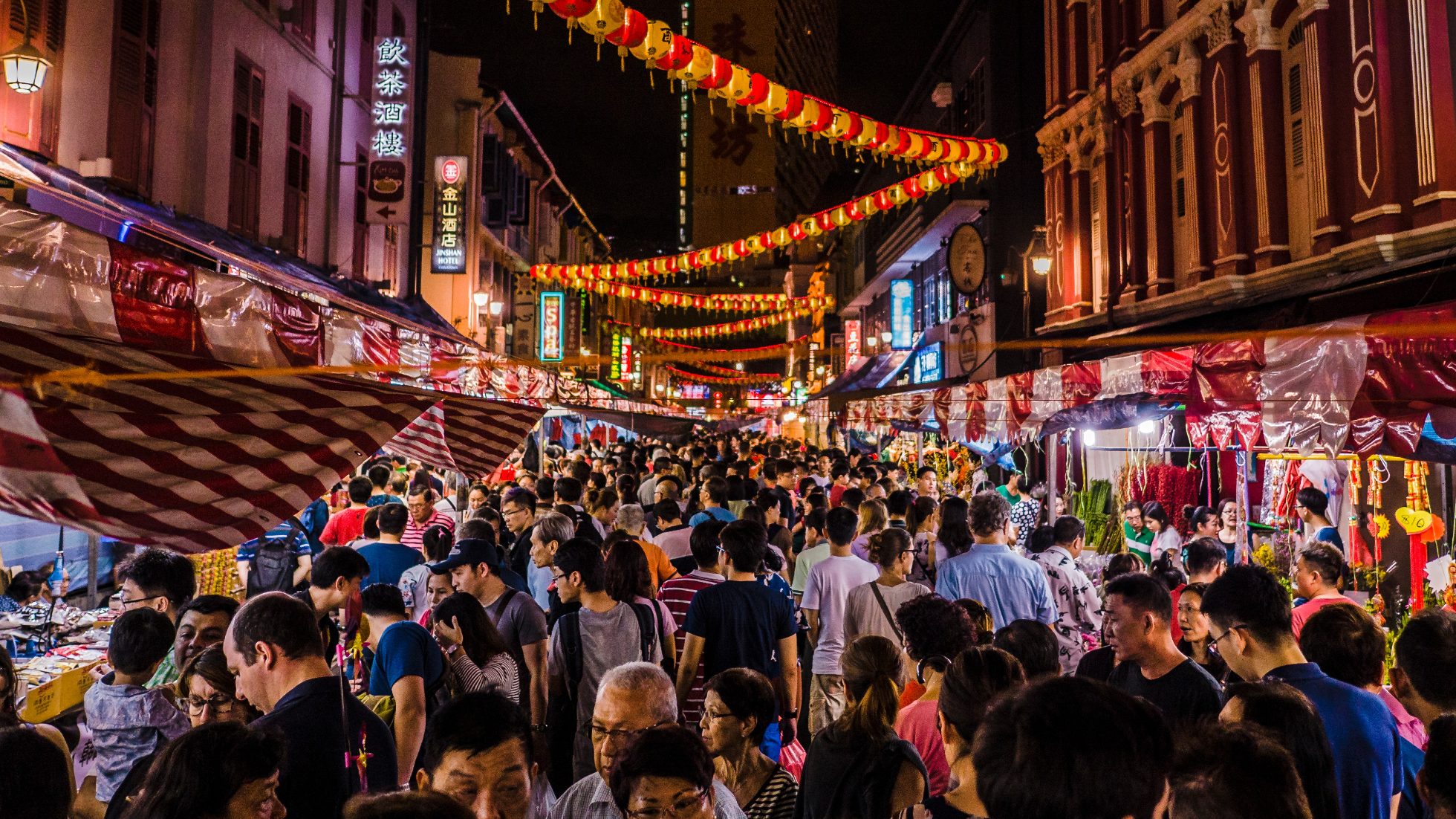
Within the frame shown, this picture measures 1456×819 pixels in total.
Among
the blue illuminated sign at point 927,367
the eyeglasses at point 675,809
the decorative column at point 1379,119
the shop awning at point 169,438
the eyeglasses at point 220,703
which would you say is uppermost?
the decorative column at point 1379,119

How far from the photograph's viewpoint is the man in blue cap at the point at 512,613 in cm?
574

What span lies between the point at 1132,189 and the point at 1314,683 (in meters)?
15.6

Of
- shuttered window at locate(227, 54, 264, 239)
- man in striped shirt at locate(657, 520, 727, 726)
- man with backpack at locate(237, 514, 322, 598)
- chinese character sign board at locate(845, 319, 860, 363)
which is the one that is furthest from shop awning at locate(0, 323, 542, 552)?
chinese character sign board at locate(845, 319, 860, 363)

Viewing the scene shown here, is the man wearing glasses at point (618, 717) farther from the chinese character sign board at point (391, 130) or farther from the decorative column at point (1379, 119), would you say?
the chinese character sign board at point (391, 130)

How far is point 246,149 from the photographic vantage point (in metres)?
16.6

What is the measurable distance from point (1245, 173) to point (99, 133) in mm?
15565

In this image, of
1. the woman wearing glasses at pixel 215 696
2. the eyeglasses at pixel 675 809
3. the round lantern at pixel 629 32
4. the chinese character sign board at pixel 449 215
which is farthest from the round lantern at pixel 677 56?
the chinese character sign board at pixel 449 215

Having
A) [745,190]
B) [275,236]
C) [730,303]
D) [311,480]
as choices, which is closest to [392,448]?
[311,480]

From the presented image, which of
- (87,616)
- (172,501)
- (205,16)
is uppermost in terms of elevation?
(205,16)

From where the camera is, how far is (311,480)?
15.0 feet

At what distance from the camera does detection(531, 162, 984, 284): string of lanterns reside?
1789 centimetres

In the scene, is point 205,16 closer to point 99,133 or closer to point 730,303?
point 99,133

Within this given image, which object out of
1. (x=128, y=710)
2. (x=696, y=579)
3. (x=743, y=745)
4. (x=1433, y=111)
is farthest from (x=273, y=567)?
(x=1433, y=111)

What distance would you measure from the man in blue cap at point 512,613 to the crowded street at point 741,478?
0.08 ft
